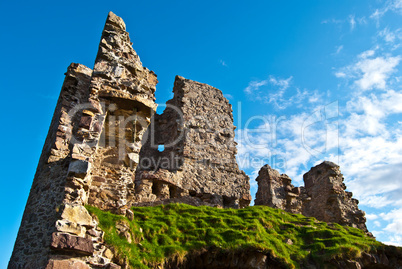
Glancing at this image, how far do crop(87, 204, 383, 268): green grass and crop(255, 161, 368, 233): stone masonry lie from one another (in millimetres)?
4657

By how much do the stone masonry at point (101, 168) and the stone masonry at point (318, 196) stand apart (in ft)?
7.94

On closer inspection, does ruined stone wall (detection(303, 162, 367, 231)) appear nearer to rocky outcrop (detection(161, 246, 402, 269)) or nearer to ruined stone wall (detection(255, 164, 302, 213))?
ruined stone wall (detection(255, 164, 302, 213))

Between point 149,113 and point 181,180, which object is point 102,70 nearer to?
point 149,113

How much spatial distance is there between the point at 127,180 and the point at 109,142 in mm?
1154

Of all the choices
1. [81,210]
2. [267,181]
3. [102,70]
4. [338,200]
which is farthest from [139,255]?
[338,200]

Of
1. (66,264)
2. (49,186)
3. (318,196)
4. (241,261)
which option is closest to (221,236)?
(241,261)

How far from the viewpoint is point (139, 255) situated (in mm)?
7516

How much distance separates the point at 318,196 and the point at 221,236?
36.7 feet

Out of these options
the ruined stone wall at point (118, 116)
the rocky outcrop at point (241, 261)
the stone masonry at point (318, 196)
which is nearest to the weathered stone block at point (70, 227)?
the ruined stone wall at point (118, 116)

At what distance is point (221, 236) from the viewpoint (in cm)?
920

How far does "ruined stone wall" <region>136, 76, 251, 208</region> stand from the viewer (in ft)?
44.1

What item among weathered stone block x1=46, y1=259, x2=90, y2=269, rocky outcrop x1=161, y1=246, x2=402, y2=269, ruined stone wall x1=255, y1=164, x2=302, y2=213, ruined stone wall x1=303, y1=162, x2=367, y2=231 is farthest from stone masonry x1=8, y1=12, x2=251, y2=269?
ruined stone wall x1=303, y1=162, x2=367, y2=231

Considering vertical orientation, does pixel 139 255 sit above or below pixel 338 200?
below

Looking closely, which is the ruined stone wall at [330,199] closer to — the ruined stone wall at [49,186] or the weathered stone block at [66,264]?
the ruined stone wall at [49,186]
